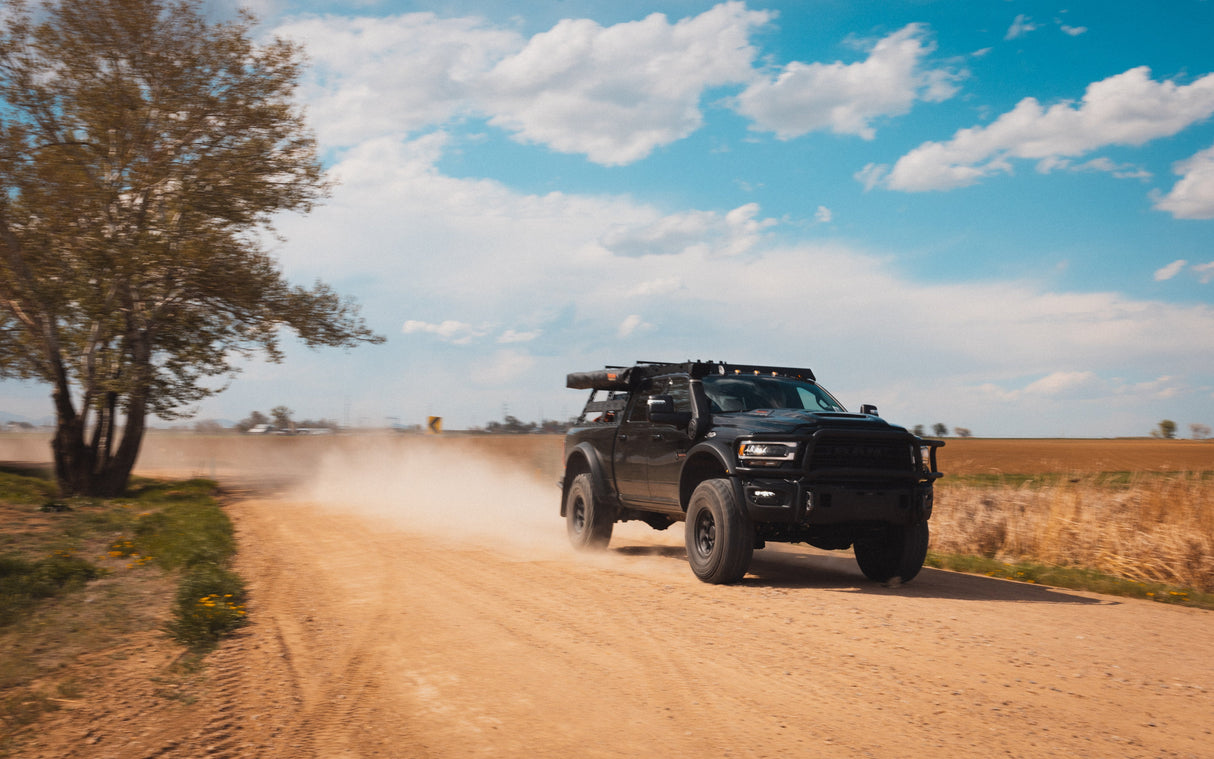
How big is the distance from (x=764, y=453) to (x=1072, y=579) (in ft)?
13.5

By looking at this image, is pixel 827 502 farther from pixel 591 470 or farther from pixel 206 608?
pixel 206 608

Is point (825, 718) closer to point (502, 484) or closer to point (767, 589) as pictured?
point (767, 589)

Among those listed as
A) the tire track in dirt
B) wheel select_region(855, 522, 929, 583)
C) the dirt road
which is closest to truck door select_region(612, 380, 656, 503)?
the dirt road

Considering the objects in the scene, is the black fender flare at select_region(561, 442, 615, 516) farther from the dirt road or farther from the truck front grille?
the truck front grille

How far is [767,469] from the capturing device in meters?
8.52

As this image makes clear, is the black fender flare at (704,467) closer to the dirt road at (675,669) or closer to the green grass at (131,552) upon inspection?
the dirt road at (675,669)

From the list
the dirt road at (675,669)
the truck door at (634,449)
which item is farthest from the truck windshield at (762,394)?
the dirt road at (675,669)

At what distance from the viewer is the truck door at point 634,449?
10758mm

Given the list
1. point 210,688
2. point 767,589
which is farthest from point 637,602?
point 210,688

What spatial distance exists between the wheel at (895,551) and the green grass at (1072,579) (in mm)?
1663

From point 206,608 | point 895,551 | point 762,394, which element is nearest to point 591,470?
point 762,394

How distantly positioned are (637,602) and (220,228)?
17.0 meters

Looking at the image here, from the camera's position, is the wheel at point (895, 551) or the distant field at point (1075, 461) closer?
the wheel at point (895, 551)

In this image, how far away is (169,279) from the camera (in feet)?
67.0
